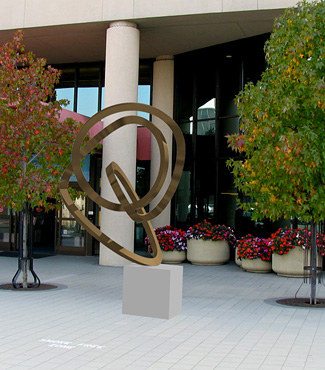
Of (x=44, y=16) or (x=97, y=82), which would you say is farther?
(x=97, y=82)

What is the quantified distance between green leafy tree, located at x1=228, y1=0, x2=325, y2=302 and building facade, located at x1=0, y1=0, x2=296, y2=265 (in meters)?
5.46

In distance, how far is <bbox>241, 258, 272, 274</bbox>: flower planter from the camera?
16422 mm

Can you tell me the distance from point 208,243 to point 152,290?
1003 centimetres

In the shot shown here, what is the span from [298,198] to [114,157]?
7.72 m

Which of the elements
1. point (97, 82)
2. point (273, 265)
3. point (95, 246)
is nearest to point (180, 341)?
point (273, 265)

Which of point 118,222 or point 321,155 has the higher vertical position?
point 321,155

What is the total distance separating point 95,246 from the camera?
2050cm

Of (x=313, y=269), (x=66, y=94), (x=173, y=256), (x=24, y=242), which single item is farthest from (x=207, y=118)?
(x=313, y=269)

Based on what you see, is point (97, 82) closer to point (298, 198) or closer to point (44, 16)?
point (44, 16)

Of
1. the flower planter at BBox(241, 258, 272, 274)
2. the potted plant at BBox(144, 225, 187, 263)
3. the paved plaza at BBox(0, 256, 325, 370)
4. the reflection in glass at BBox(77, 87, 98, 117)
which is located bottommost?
the paved plaza at BBox(0, 256, 325, 370)

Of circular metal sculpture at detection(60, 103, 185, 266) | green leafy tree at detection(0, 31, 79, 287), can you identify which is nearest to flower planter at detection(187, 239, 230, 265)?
green leafy tree at detection(0, 31, 79, 287)

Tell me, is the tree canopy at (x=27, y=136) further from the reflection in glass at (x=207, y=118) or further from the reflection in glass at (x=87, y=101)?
the reflection in glass at (x=87, y=101)

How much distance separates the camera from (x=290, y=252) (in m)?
15.7

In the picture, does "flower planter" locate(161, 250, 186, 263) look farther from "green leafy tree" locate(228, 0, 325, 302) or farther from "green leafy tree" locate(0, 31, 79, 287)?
"green leafy tree" locate(228, 0, 325, 302)
